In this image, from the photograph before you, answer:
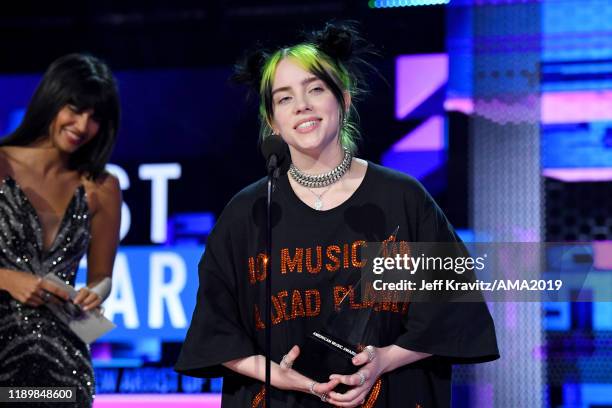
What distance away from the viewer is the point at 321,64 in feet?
7.98

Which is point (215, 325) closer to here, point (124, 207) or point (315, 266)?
point (315, 266)

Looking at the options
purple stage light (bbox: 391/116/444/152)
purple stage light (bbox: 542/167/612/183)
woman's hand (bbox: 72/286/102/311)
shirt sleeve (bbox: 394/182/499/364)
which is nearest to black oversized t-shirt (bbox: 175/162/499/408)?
shirt sleeve (bbox: 394/182/499/364)

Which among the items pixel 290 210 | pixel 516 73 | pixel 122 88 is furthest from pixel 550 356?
pixel 122 88

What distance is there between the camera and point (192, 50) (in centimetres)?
404

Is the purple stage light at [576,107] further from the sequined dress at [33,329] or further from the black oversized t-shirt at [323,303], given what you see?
the sequined dress at [33,329]

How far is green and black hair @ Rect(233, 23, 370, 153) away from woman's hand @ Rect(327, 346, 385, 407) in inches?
24.4

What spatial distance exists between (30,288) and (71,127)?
1.78ft

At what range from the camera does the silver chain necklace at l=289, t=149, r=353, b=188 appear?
2.40 metres

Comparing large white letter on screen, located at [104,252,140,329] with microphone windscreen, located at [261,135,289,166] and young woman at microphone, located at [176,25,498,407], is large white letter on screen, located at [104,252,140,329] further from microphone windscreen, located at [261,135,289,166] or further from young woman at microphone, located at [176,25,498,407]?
microphone windscreen, located at [261,135,289,166]

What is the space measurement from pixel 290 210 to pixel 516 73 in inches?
A: 66.5

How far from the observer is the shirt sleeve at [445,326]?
2273 mm

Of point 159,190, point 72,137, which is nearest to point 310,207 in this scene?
point 72,137

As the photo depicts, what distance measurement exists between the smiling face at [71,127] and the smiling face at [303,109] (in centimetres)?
78

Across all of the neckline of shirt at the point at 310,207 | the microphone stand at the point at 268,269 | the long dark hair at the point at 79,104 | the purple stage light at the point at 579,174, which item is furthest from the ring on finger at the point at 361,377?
the purple stage light at the point at 579,174
